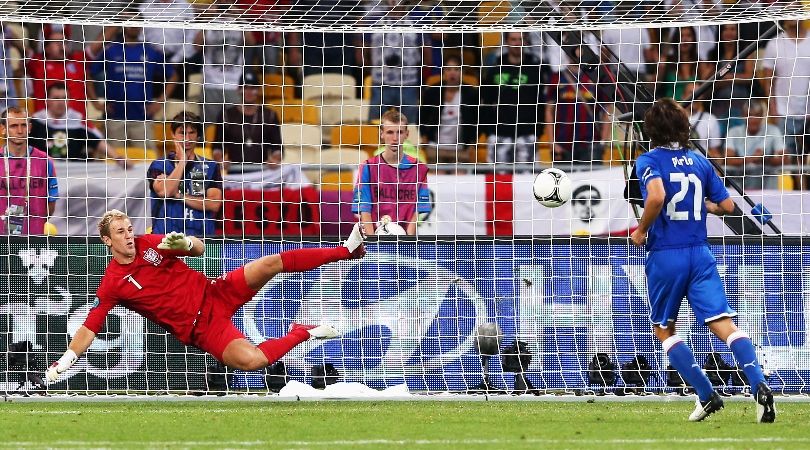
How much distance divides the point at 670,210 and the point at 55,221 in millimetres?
7053

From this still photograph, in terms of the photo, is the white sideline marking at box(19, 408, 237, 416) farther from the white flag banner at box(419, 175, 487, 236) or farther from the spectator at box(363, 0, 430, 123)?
the spectator at box(363, 0, 430, 123)

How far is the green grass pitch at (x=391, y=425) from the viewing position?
7.33 m

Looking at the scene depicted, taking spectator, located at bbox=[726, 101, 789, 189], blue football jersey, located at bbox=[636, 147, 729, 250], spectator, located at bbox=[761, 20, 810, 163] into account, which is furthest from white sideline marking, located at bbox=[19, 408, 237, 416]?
spectator, located at bbox=[761, 20, 810, 163]

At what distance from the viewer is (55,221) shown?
13273 millimetres

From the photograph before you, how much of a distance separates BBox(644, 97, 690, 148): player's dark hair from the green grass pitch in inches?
70.9

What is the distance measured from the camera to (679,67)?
48.8 ft

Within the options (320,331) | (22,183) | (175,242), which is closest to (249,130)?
(22,183)

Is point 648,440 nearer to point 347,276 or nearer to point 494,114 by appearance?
point 347,276

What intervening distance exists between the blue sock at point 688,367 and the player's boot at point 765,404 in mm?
374

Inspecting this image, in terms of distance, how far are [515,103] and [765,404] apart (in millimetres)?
5565

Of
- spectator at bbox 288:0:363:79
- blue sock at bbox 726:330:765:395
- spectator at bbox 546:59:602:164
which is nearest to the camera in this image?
blue sock at bbox 726:330:765:395

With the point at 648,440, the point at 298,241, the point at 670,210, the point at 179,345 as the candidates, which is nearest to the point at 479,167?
the point at 298,241

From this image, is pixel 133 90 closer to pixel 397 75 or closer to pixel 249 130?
pixel 249 130

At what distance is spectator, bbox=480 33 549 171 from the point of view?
43.2ft
